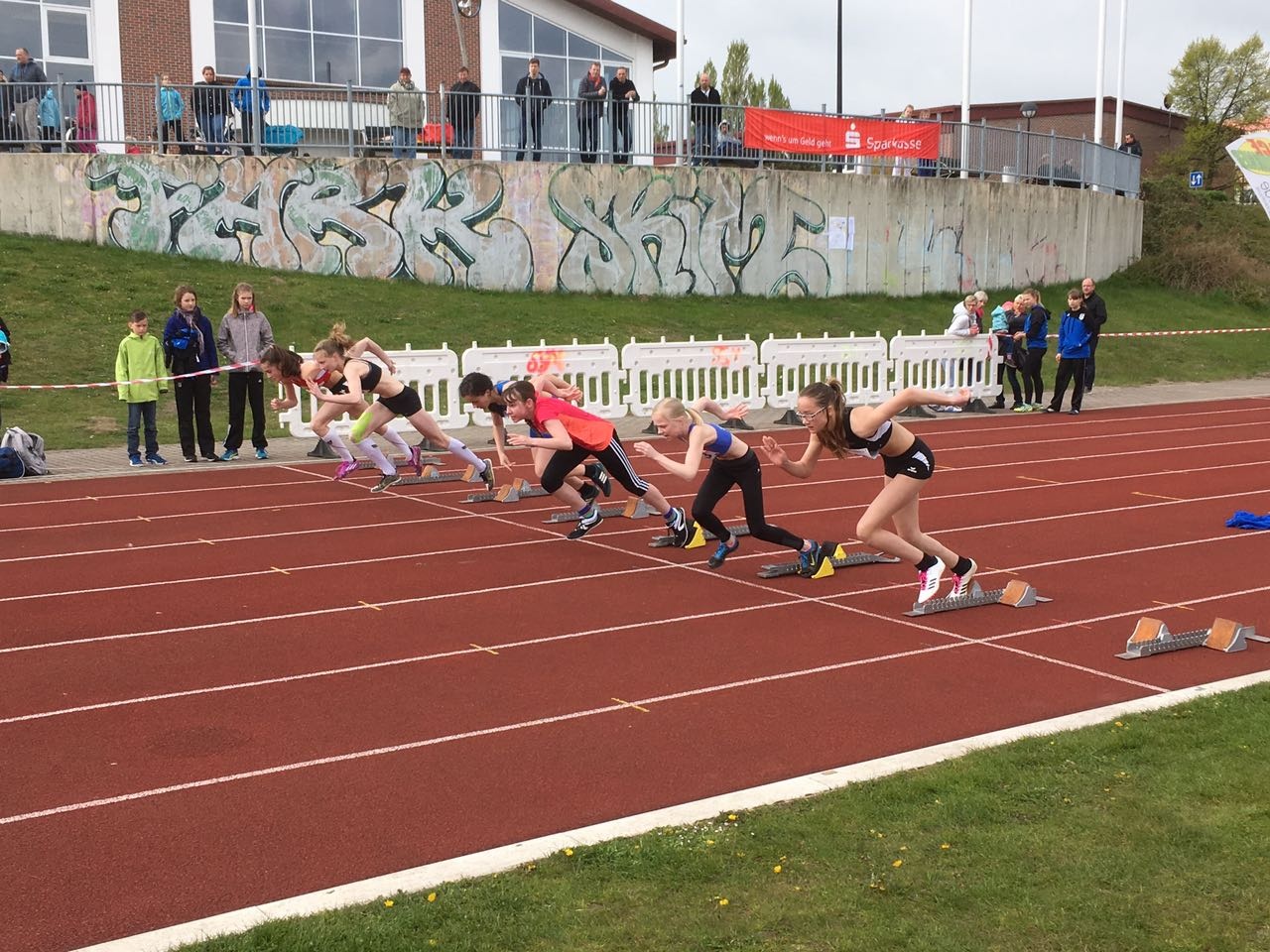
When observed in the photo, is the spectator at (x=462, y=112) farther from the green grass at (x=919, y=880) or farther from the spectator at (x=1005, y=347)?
the green grass at (x=919, y=880)

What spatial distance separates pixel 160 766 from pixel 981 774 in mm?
3732

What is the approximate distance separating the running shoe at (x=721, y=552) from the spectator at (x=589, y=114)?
1934 centimetres

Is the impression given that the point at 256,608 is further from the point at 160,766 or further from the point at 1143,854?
the point at 1143,854

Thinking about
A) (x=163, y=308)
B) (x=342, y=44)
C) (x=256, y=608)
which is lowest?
(x=256, y=608)

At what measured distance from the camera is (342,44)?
37062 millimetres

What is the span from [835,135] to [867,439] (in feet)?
81.0

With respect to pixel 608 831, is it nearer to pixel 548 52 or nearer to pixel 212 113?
pixel 212 113

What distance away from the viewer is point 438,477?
15.8m

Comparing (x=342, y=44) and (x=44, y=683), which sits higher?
(x=342, y=44)

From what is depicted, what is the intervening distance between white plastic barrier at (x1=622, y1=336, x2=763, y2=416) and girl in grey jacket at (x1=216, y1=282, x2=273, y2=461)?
5869 mm

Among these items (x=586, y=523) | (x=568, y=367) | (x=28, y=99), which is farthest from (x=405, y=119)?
(x=586, y=523)

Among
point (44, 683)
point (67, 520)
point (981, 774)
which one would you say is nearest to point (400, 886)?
point (981, 774)

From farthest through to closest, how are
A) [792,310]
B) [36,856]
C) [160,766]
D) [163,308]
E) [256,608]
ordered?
[792,310]
[163,308]
[256,608]
[160,766]
[36,856]

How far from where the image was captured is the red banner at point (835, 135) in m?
31.5
